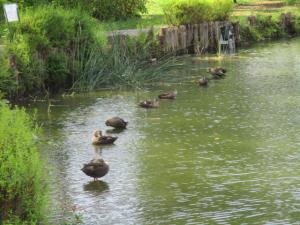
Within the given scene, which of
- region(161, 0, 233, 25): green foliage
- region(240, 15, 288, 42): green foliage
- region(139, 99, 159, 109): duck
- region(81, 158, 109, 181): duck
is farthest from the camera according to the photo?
region(240, 15, 288, 42): green foliage

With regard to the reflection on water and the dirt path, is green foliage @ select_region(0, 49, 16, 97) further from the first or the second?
the dirt path

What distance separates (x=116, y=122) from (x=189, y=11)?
47.5ft

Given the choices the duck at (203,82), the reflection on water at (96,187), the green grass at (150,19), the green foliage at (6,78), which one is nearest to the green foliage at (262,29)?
the green grass at (150,19)

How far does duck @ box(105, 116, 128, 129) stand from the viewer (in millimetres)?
16172

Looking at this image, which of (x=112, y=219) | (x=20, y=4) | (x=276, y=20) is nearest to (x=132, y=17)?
(x=276, y=20)

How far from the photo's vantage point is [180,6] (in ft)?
97.7

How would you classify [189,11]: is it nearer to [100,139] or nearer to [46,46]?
[46,46]

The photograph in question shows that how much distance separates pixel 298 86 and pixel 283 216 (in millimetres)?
11074

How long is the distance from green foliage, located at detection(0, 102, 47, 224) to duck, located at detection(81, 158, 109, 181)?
3392 millimetres

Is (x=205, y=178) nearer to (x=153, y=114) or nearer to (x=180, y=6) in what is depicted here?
(x=153, y=114)

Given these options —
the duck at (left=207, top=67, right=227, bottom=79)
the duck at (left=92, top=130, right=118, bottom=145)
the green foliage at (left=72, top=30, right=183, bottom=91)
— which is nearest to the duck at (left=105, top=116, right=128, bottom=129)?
the duck at (left=92, top=130, right=118, bottom=145)

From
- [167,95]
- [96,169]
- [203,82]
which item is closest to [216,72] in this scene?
[203,82]

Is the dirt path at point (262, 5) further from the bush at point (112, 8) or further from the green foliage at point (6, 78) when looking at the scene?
the green foliage at point (6, 78)

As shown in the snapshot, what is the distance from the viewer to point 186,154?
14188mm
